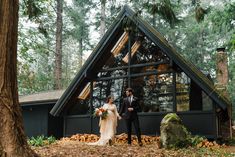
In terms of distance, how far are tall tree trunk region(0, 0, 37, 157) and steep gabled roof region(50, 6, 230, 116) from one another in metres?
5.29

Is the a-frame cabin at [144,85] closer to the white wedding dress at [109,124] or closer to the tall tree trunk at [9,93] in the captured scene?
the white wedding dress at [109,124]

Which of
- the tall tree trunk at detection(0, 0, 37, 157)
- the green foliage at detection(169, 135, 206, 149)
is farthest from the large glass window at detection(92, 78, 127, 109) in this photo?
the tall tree trunk at detection(0, 0, 37, 157)

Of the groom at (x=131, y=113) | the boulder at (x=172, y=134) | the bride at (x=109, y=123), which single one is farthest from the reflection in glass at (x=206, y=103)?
the bride at (x=109, y=123)

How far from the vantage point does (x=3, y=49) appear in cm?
601

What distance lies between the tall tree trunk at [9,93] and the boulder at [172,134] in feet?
14.8

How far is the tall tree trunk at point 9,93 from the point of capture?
576 centimetres

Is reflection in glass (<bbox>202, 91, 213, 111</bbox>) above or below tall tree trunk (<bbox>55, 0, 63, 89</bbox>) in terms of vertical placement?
below

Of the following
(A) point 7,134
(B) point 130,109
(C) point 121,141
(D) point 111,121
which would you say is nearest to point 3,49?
(A) point 7,134

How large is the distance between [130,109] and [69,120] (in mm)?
5037

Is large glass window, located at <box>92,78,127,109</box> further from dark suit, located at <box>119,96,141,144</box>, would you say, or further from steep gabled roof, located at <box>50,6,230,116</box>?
dark suit, located at <box>119,96,141,144</box>

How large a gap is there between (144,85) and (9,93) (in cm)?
800

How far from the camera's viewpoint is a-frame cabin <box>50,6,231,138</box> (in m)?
12.2

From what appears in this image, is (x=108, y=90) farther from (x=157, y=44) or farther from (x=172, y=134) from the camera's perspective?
(x=172, y=134)

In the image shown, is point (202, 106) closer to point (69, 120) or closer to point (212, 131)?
point (212, 131)
